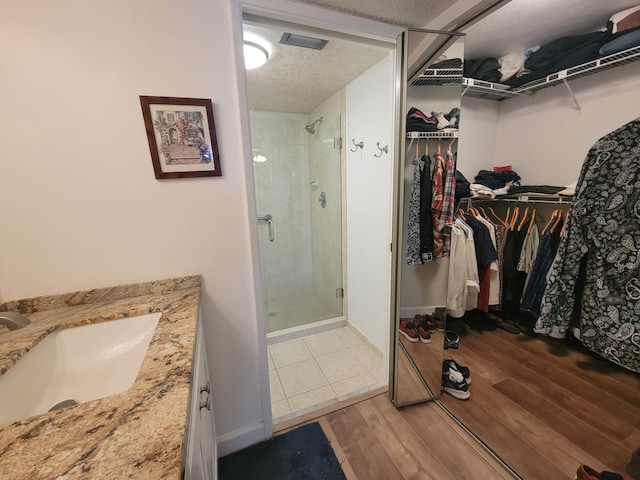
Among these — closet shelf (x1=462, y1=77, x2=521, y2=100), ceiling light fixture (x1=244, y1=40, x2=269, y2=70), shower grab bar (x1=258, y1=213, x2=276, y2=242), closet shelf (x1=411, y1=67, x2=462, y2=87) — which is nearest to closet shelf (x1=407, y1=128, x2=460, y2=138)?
closet shelf (x1=411, y1=67, x2=462, y2=87)

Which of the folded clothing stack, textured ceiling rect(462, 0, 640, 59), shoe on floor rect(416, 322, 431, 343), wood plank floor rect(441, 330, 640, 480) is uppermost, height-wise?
textured ceiling rect(462, 0, 640, 59)

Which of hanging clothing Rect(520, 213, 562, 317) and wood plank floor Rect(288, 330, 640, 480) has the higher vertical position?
hanging clothing Rect(520, 213, 562, 317)

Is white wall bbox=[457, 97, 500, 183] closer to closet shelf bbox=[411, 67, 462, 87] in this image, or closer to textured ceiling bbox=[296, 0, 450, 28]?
closet shelf bbox=[411, 67, 462, 87]

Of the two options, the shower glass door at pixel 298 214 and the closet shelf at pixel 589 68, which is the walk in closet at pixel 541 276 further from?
the shower glass door at pixel 298 214

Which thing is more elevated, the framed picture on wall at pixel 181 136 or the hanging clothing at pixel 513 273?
the framed picture on wall at pixel 181 136

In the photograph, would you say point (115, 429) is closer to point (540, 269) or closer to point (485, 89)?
point (540, 269)

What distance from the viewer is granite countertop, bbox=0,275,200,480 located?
0.42m

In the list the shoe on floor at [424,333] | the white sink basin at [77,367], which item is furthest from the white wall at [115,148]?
the shoe on floor at [424,333]

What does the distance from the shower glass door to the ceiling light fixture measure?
1.03 meters

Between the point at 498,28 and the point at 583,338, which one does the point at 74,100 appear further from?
the point at 583,338

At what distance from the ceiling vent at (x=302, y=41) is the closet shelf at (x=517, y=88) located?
0.62 meters

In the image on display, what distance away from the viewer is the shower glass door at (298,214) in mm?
2646

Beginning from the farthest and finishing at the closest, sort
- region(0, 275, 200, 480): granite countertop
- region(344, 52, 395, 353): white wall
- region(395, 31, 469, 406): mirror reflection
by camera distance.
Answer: region(344, 52, 395, 353): white wall
region(395, 31, 469, 406): mirror reflection
region(0, 275, 200, 480): granite countertop

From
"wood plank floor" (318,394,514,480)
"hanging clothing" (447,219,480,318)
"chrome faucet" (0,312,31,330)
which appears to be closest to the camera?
"chrome faucet" (0,312,31,330)
